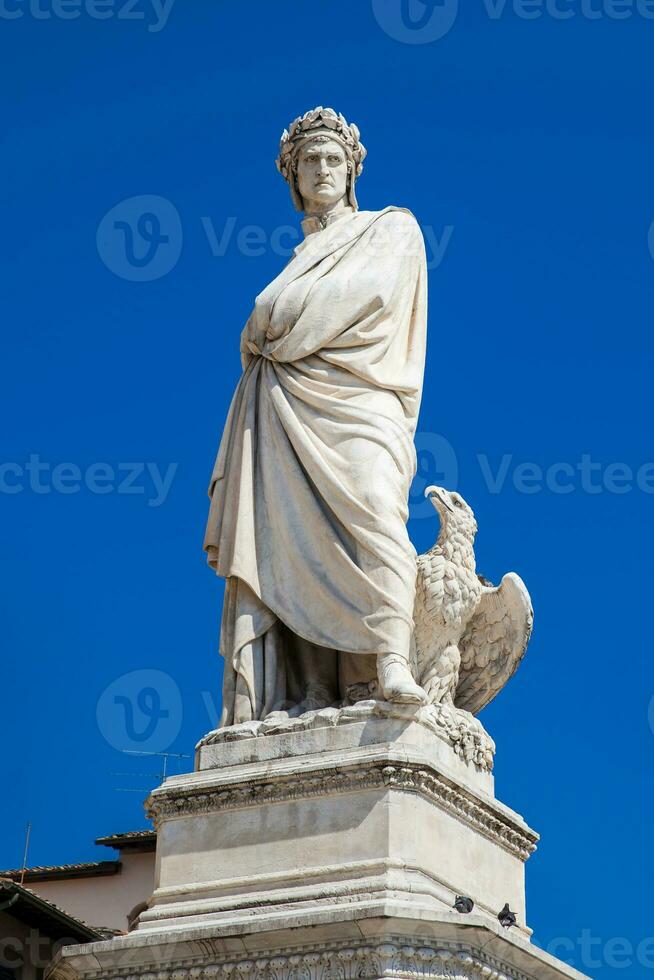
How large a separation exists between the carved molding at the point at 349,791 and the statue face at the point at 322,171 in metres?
5.21

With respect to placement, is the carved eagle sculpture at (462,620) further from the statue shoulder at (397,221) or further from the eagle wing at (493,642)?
the statue shoulder at (397,221)

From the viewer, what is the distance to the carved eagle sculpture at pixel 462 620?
14.7 meters

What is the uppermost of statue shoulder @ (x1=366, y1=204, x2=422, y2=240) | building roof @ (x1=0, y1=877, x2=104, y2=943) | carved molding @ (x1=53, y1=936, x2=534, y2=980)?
statue shoulder @ (x1=366, y1=204, x2=422, y2=240)

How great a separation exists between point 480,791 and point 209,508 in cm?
326

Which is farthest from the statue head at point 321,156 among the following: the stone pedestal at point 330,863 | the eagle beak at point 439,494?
the stone pedestal at point 330,863

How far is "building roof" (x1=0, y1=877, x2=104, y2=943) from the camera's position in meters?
24.9

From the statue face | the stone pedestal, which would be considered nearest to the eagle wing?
the stone pedestal

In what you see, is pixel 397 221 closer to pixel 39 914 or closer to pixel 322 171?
pixel 322 171

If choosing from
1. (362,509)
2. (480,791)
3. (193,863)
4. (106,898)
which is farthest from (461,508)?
(106,898)

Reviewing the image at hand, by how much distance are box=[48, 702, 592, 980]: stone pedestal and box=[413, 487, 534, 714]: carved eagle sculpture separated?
749mm

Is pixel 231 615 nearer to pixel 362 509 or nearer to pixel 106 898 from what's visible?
pixel 362 509

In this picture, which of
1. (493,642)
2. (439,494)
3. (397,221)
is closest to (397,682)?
(493,642)

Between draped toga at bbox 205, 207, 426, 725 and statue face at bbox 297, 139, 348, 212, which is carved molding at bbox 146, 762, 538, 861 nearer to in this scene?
draped toga at bbox 205, 207, 426, 725

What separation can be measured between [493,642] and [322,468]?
2055 mm
